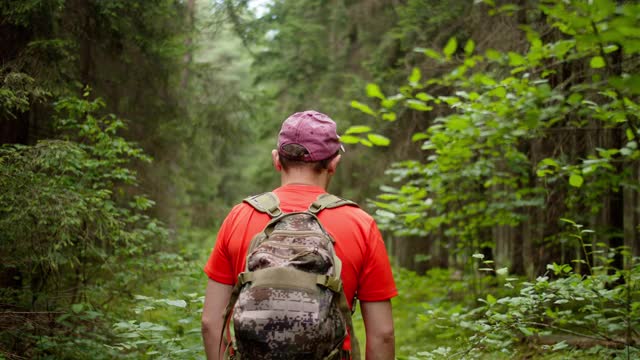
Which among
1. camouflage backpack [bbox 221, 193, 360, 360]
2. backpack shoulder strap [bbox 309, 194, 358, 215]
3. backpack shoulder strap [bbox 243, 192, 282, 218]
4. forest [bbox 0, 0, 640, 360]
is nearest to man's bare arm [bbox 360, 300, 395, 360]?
camouflage backpack [bbox 221, 193, 360, 360]

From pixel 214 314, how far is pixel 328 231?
28.9 inches

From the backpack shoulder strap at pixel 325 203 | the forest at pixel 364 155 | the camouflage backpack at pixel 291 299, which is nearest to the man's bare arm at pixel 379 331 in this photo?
the camouflage backpack at pixel 291 299

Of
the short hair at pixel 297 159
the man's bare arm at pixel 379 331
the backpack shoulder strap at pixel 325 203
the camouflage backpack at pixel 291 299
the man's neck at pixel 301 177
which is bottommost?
the man's bare arm at pixel 379 331

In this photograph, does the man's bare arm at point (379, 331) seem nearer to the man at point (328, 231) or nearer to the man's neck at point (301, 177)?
the man at point (328, 231)

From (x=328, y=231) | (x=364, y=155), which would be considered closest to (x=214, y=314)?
(x=328, y=231)

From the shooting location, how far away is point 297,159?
265 centimetres

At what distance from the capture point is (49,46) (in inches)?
245

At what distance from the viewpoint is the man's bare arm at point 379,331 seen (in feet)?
8.41

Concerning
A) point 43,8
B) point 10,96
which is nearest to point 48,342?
point 10,96

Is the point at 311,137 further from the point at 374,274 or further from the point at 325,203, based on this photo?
the point at 374,274

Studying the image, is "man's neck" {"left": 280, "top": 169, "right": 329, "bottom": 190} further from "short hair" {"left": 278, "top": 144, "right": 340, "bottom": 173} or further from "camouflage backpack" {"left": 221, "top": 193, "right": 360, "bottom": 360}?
"camouflage backpack" {"left": 221, "top": 193, "right": 360, "bottom": 360}

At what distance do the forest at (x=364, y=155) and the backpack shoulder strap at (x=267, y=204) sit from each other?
4.40 ft

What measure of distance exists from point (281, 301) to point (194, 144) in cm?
978

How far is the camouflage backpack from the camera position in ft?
7.29
